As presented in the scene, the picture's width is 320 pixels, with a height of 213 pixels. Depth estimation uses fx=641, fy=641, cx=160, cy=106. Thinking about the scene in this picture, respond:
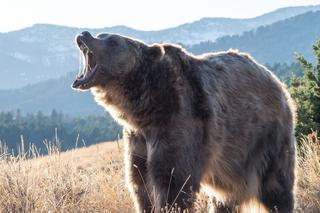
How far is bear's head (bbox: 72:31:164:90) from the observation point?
5387 mm

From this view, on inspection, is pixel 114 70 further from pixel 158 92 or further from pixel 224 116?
pixel 224 116

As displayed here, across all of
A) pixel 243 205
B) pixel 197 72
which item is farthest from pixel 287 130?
pixel 197 72

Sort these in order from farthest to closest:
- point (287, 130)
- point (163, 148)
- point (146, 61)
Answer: point (287, 130) → point (146, 61) → point (163, 148)

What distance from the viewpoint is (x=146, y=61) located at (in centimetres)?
554

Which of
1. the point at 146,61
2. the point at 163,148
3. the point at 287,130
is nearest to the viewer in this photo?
the point at 163,148

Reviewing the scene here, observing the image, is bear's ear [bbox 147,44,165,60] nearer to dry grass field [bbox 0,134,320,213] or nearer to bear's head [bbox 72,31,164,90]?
bear's head [bbox 72,31,164,90]

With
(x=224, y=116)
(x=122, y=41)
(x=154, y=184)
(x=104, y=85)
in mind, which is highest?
(x=122, y=41)

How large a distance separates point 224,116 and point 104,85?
1111 mm

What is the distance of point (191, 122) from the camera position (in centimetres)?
527

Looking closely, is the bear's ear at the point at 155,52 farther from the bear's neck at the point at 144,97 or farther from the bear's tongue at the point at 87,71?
the bear's tongue at the point at 87,71

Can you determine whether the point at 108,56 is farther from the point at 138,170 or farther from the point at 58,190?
the point at 58,190

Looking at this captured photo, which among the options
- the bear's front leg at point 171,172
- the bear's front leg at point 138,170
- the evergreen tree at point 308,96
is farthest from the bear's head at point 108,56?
the evergreen tree at point 308,96

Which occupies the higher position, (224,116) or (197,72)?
(197,72)

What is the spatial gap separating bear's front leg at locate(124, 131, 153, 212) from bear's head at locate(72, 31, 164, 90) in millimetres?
553
